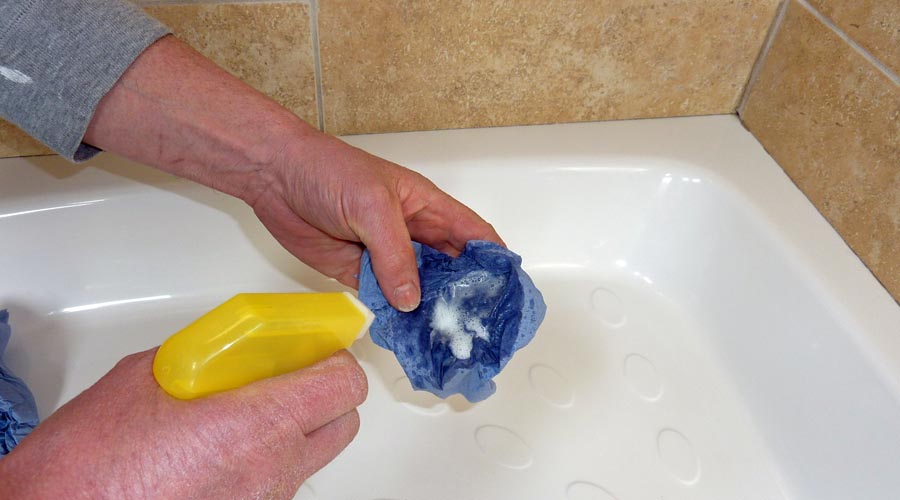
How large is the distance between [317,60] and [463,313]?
285 millimetres

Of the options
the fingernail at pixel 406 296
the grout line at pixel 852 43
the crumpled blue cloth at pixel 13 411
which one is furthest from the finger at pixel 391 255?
the grout line at pixel 852 43

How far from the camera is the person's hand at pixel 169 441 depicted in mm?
390

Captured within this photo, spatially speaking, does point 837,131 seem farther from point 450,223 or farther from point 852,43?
point 450,223

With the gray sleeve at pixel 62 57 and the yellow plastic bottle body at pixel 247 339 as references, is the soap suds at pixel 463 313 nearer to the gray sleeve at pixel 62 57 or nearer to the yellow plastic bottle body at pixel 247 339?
the yellow plastic bottle body at pixel 247 339

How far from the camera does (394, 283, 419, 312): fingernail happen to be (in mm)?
527

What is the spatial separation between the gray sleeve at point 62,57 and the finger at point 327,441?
28 centimetres

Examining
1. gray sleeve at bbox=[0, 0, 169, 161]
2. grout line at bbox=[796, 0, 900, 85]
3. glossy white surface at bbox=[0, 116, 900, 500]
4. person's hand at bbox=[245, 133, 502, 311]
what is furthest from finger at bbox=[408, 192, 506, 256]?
grout line at bbox=[796, 0, 900, 85]

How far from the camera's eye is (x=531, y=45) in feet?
2.34

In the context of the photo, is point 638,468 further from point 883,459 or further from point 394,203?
point 394,203

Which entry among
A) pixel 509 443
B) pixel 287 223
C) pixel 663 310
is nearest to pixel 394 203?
pixel 287 223

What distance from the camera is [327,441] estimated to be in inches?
18.6

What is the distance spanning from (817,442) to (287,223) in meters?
0.47

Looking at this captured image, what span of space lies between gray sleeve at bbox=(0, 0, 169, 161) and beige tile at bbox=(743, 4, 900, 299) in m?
0.57

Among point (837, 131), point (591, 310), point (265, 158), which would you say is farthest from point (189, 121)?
point (837, 131)
